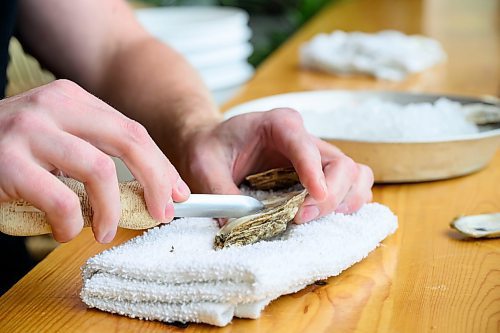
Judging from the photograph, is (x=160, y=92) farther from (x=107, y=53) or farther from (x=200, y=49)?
(x=200, y=49)

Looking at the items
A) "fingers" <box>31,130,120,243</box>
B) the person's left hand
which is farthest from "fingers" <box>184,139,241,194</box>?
"fingers" <box>31,130,120,243</box>

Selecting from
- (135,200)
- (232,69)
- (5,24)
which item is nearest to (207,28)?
(232,69)

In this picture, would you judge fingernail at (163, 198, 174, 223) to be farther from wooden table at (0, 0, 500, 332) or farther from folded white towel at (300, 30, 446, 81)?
folded white towel at (300, 30, 446, 81)

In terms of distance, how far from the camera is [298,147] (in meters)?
0.78

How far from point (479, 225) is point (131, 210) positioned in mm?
349

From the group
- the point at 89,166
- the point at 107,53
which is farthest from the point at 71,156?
the point at 107,53

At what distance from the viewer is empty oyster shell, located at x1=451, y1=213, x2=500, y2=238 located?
78 centimetres

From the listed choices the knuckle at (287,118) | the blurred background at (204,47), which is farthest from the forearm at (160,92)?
the blurred background at (204,47)

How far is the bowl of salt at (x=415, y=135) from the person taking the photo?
928mm

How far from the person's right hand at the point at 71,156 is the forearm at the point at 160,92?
288mm

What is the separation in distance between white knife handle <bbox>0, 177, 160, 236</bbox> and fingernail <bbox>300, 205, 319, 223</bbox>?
0.15 m

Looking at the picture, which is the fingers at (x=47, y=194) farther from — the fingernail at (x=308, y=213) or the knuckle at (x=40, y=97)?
the fingernail at (x=308, y=213)

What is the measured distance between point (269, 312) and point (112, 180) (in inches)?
6.1

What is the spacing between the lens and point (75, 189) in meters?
0.61
